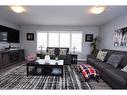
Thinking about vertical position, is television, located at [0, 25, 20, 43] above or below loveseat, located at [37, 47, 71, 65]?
above

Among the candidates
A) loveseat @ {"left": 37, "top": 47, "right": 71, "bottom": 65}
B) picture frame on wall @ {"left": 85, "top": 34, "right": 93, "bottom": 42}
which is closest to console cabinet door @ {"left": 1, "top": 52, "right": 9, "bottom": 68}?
loveseat @ {"left": 37, "top": 47, "right": 71, "bottom": 65}

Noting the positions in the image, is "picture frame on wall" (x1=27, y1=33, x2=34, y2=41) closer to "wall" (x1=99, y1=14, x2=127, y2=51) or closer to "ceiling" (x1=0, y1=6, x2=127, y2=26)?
"ceiling" (x1=0, y1=6, x2=127, y2=26)

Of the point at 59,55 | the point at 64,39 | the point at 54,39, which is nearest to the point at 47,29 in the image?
the point at 54,39

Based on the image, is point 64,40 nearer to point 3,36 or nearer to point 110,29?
point 110,29

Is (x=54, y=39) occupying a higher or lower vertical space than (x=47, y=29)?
lower

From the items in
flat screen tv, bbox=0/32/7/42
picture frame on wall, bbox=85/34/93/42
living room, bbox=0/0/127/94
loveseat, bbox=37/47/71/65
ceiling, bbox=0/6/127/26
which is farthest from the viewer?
picture frame on wall, bbox=85/34/93/42

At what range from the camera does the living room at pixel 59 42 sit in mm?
3502

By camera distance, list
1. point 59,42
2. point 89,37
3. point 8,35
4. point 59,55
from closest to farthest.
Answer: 1. point 8,35
2. point 59,55
3. point 89,37
4. point 59,42

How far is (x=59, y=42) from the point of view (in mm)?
7516

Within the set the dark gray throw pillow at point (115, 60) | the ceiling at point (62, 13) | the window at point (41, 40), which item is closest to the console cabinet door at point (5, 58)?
the ceiling at point (62, 13)

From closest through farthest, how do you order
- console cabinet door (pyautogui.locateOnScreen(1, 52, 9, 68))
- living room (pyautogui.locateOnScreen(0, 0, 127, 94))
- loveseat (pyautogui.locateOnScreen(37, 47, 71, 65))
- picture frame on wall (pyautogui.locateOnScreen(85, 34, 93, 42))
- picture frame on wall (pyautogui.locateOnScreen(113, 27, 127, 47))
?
1. living room (pyautogui.locateOnScreen(0, 0, 127, 94))
2. picture frame on wall (pyautogui.locateOnScreen(113, 27, 127, 47))
3. console cabinet door (pyautogui.locateOnScreen(1, 52, 9, 68))
4. loveseat (pyautogui.locateOnScreen(37, 47, 71, 65))
5. picture frame on wall (pyautogui.locateOnScreen(85, 34, 93, 42))

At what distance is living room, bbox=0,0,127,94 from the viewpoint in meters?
3.50

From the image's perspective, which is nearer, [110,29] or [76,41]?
[110,29]

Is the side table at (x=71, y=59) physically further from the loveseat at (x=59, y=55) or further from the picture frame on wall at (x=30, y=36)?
the picture frame on wall at (x=30, y=36)
